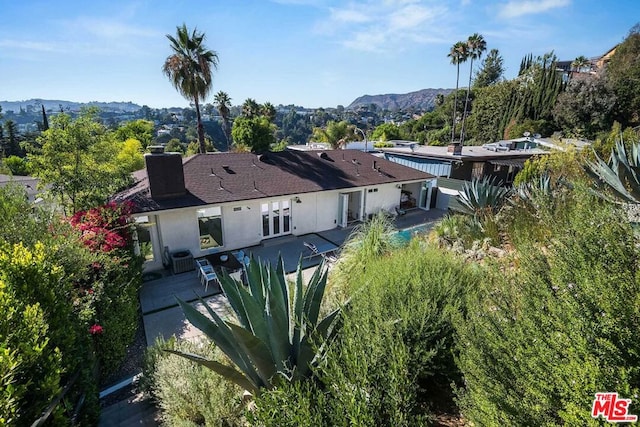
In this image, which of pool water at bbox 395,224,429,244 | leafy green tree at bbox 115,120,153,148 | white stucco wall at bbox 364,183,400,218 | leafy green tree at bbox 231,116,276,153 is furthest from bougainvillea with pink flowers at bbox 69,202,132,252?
→ leafy green tree at bbox 115,120,153,148

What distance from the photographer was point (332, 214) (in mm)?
17453

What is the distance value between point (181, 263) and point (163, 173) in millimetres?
3956

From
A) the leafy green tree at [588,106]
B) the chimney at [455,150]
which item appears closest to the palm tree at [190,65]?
the chimney at [455,150]

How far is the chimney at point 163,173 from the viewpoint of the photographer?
41.1 feet

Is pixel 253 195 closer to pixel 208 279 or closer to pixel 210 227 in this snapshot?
pixel 210 227

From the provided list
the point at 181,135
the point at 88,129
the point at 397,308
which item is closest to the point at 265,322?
the point at 397,308

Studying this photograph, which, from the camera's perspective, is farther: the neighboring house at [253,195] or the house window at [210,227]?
the house window at [210,227]

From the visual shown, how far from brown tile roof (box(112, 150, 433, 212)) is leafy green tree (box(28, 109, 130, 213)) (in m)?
1.60

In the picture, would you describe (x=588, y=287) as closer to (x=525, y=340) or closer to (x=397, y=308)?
(x=525, y=340)

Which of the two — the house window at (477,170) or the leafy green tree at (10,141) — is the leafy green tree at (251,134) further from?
the leafy green tree at (10,141)

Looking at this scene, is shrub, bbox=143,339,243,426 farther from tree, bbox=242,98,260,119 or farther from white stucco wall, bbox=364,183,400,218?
tree, bbox=242,98,260,119

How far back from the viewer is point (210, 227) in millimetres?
14023

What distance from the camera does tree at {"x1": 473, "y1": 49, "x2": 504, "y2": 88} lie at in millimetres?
74500

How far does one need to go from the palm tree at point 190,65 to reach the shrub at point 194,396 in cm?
2026
